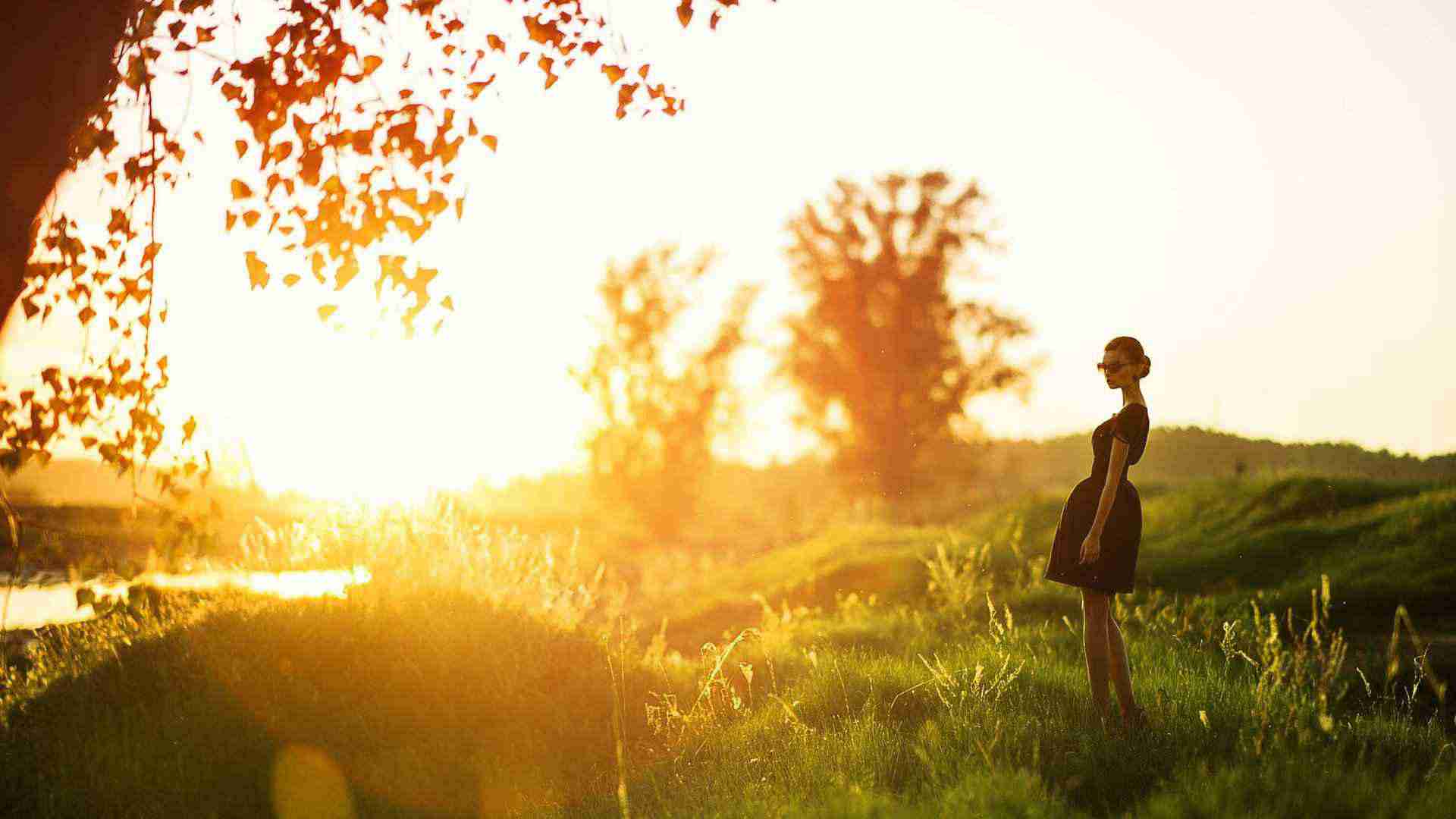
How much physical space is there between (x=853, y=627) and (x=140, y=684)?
6.58 metres

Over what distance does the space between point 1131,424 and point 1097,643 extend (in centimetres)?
133

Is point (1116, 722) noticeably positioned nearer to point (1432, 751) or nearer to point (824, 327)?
point (1432, 751)

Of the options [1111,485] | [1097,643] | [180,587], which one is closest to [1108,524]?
[1111,485]

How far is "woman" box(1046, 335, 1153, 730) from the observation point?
555 cm

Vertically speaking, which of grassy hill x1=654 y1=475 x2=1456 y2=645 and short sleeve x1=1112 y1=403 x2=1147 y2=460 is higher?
short sleeve x1=1112 y1=403 x2=1147 y2=460

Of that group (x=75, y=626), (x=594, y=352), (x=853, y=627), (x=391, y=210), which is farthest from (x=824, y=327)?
(x=391, y=210)

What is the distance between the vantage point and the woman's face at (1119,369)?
5758mm

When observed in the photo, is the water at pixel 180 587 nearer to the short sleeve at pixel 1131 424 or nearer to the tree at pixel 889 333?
the short sleeve at pixel 1131 424

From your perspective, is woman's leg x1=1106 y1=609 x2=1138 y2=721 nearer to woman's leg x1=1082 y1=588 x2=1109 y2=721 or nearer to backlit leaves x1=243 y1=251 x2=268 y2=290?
woman's leg x1=1082 y1=588 x2=1109 y2=721

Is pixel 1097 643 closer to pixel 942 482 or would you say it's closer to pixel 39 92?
pixel 39 92

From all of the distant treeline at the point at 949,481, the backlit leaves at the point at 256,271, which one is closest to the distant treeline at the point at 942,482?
the distant treeline at the point at 949,481

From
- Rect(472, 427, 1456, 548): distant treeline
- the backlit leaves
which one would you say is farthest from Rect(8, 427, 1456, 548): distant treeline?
the backlit leaves

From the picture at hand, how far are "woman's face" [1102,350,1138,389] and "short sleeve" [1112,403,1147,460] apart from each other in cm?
16

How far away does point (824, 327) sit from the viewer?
24797mm
